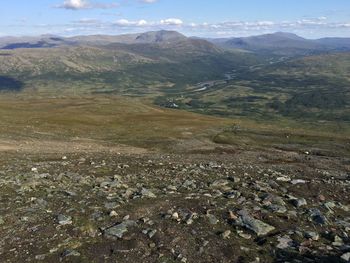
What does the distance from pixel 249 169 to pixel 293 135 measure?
54.7 m

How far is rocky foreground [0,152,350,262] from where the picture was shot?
17641 millimetres

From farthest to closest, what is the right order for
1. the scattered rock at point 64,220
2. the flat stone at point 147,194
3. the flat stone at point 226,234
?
the flat stone at point 147,194
the scattered rock at point 64,220
the flat stone at point 226,234

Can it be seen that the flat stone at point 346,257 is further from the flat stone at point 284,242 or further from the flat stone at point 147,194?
the flat stone at point 147,194

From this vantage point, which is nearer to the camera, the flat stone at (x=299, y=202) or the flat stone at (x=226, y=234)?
the flat stone at (x=226, y=234)

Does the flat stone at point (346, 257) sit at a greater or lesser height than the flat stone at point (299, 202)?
greater

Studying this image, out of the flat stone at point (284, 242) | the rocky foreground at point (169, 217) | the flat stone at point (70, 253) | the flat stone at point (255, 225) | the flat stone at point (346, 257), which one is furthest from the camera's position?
the flat stone at point (255, 225)

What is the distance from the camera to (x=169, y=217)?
20953 millimetres

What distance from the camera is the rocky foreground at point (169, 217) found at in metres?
17.6

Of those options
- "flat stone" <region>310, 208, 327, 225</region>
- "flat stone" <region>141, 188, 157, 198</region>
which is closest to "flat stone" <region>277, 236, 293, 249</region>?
"flat stone" <region>310, 208, 327, 225</region>

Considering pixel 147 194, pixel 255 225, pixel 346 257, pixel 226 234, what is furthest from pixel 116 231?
pixel 346 257

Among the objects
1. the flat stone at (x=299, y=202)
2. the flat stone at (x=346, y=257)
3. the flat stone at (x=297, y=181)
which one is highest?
the flat stone at (x=346, y=257)

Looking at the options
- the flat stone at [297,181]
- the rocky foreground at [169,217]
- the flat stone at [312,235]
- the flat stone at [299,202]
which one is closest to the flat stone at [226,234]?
the rocky foreground at [169,217]

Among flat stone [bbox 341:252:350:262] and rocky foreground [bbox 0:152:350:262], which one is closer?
flat stone [bbox 341:252:350:262]

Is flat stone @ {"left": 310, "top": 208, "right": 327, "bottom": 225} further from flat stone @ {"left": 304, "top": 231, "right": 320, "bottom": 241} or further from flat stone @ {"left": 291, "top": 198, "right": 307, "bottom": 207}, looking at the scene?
flat stone @ {"left": 304, "top": 231, "right": 320, "bottom": 241}
